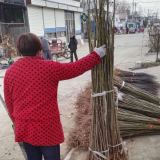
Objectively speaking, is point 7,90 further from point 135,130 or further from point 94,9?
point 135,130

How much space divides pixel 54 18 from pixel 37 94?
26.6m

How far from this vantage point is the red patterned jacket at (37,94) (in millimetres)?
2299

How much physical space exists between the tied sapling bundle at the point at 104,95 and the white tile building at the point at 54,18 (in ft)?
67.8

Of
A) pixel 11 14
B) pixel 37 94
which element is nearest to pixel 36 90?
pixel 37 94

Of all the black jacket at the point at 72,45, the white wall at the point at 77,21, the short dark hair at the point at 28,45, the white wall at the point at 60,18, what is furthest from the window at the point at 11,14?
the short dark hair at the point at 28,45

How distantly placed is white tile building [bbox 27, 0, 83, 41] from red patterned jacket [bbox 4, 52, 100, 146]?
2108 centimetres

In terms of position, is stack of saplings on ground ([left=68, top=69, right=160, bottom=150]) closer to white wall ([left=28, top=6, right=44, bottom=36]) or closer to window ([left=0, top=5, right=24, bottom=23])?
window ([left=0, top=5, right=24, bottom=23])

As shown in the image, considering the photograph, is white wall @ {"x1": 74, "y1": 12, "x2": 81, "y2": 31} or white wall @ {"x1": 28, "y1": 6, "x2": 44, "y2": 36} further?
white wall @ {"x1": 74, "y1": 12, "x2": 81, "y2": 31}

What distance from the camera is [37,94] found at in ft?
7.55

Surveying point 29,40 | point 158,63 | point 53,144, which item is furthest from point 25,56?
point 158,63

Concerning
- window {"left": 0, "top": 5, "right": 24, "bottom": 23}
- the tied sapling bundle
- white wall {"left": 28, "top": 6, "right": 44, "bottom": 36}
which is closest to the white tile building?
white wall {"left": 28, "top": 6, "right": 44, "bottom": 36}

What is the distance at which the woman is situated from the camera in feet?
7.55

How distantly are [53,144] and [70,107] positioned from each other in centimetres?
372

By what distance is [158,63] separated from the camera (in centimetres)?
1134
